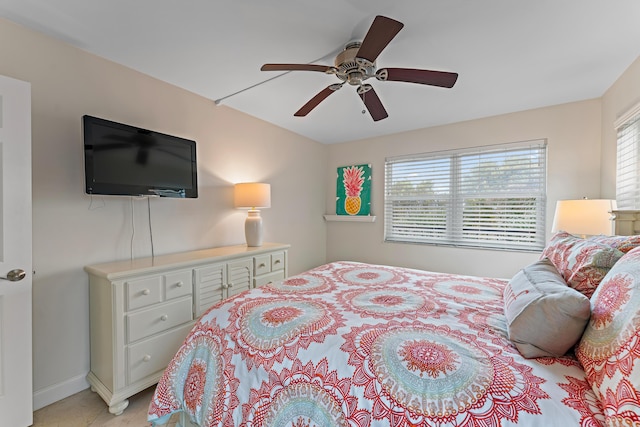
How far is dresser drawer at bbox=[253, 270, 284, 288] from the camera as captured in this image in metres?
2.58

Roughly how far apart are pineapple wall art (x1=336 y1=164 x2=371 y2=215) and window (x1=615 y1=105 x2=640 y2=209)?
7.84 feet

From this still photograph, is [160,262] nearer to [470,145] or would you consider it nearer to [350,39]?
[350,39]

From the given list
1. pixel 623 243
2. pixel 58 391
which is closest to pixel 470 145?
pixel 623 243

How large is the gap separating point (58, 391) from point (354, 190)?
3.46 m

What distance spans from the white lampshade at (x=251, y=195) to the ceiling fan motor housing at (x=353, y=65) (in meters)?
1.41

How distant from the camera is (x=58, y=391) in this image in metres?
1.79

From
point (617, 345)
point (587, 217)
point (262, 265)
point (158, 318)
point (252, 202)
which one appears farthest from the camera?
point (252, 202)

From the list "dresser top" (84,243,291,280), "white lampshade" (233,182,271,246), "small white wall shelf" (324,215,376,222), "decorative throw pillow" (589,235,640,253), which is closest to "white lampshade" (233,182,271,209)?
"white lampshade" (233,182,271,246)

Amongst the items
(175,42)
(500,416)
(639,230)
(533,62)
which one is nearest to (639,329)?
(500,416)

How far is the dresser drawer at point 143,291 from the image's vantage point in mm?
1723

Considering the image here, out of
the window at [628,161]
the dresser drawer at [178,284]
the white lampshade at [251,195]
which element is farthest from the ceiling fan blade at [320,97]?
the window at [628,161]

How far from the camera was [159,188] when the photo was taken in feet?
7.02

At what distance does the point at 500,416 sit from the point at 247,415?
844mm

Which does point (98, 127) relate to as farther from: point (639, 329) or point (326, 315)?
point (639, 329)
